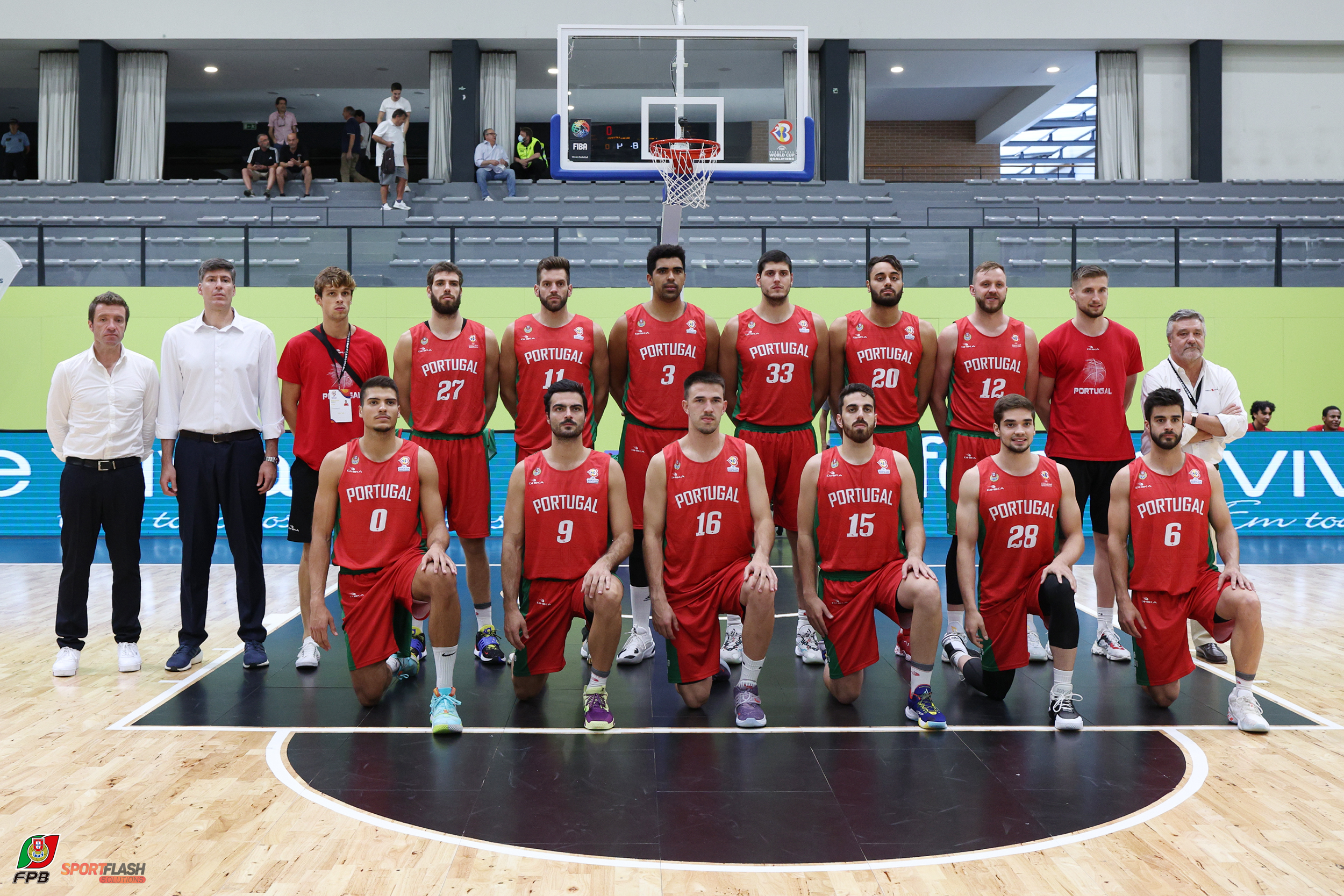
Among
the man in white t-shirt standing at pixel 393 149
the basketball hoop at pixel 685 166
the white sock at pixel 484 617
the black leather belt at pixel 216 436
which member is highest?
the man in white t-shirt standing at pixel 393 149

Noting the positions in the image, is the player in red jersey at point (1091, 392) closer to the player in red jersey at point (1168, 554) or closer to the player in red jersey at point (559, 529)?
the player in red jersey at point (1168, 554)

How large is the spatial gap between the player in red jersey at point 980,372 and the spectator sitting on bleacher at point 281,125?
49.2 feet

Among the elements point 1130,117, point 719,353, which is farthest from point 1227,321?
point 719,353

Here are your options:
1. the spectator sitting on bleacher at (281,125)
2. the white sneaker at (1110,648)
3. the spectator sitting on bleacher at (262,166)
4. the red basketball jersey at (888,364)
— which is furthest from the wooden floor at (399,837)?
the spectator sitting on bleacher at (281,125)

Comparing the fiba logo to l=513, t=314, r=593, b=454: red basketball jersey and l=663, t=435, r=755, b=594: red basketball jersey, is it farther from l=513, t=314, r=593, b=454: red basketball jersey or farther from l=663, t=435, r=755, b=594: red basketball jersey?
l=513, t=314, r=593, b=454: red basketball jersey

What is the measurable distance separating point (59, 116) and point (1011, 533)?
18342mm

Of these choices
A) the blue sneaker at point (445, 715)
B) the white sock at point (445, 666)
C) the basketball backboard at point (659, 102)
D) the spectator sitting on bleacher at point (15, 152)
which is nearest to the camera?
the blue sneaker at point (445, 715)

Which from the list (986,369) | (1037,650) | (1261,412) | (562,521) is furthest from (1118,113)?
(562,521)

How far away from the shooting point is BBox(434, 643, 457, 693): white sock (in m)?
4.34

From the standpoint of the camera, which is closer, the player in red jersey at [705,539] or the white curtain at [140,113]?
the player in red jersey at [705,539]

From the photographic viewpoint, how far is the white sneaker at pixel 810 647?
537 cm

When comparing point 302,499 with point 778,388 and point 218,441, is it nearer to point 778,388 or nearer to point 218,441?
point 218,441

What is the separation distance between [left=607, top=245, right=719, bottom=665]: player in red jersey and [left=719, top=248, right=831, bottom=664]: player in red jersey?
213 millimetres

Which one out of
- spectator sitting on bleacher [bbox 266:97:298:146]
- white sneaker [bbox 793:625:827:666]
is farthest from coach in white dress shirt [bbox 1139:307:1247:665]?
spectator sitting on bleacher [bbox 266:97:298:146]
